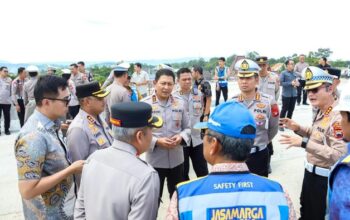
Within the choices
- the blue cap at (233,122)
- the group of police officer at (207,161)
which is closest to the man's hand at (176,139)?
the group of police officer at (207,161)

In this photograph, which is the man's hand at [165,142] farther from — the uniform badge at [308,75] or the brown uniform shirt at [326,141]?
the uniform badge at [308,75]

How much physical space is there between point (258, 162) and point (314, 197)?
791 mm

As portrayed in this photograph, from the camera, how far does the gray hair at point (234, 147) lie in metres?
1.29

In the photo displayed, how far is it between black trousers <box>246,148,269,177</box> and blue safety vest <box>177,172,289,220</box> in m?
2.09

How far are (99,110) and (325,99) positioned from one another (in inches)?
77.5

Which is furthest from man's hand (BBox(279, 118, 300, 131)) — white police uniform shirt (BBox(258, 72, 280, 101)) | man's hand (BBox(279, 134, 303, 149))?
white police uniform shirt (BBox(258, 72, 280, 101))

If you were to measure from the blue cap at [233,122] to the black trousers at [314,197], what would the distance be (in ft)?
5.30

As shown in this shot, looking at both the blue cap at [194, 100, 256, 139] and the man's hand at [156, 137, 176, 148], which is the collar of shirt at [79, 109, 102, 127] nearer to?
the man's hand at [156, 137, 176, 148]

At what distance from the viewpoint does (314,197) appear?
260 cm

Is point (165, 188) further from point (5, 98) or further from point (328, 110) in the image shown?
point (5, 98)

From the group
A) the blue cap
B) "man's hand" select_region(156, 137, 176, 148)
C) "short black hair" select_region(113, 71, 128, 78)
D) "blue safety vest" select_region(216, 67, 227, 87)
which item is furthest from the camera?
"blue safety vest" select_region(216, 67, 227, 87)

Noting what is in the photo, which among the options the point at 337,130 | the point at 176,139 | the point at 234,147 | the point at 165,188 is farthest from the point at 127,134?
the point at 165,188

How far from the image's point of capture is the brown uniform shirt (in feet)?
7.52

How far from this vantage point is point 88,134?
2.35 meters
